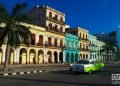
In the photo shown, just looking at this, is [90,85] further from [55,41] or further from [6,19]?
[55,41]

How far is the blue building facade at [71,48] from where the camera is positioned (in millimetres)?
70662

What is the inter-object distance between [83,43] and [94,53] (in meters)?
13.7

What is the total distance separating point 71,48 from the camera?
72.7 meters

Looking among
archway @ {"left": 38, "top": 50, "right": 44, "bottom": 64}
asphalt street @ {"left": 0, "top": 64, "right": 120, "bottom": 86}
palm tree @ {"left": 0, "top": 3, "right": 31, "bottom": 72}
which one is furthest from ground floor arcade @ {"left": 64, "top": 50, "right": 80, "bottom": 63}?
asphalt street @ {"left": 0, "top": 64, "right": 120, "bottom": 86}

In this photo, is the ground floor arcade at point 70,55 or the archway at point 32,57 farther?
the ground floor arcade at point 70,55

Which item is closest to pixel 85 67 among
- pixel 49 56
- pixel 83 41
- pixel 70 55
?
pixel 49 56

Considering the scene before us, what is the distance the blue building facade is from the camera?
70662 mm

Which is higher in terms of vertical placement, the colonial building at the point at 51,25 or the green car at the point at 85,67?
the colonial building at the point at 51,25

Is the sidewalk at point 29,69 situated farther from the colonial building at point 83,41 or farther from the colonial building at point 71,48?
the colonial building at point 83,41

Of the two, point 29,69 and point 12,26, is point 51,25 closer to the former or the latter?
point 29,69

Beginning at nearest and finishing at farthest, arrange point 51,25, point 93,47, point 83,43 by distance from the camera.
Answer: point 51,25 < point 83,43 < point 93,47

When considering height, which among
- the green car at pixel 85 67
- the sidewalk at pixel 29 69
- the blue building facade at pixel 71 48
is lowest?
the sidewalk at pixel 29 69

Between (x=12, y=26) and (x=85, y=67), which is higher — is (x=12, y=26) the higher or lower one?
the higher one

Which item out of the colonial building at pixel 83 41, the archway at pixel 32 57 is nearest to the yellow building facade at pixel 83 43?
the colonial building at pixel 83 41
